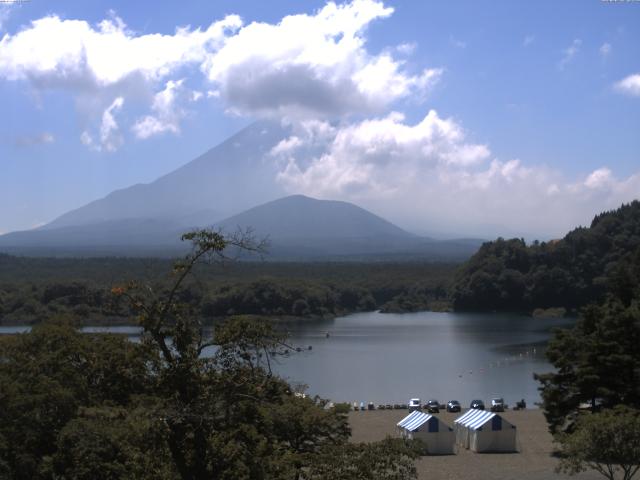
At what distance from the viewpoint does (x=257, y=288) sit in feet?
151

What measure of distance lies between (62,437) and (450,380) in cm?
2016

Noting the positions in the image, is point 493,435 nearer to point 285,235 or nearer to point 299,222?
point 285,235

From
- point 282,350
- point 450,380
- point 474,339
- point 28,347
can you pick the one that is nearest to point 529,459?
point 28,347

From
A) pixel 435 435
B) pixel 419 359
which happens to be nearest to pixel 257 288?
pixel 419 359

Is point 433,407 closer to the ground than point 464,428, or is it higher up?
closer to the ground

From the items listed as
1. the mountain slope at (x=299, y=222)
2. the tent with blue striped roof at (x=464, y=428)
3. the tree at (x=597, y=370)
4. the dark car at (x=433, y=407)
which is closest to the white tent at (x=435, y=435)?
the tent with blue striped roof at (x=464, y=428)

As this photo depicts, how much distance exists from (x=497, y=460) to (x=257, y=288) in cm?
3334

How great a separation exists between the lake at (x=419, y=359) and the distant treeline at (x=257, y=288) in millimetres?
2714

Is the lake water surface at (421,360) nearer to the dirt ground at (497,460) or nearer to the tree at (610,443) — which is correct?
the dirt ground at (497,460)

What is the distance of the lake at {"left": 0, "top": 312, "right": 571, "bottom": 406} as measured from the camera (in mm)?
23156

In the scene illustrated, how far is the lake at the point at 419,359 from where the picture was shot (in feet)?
76.0

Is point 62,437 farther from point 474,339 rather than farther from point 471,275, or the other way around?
point 471,275

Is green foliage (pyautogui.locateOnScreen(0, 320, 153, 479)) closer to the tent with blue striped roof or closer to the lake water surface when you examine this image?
the tent with blue striped roof

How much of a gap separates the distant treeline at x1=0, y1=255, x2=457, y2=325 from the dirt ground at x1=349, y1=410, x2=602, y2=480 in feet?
50.4
